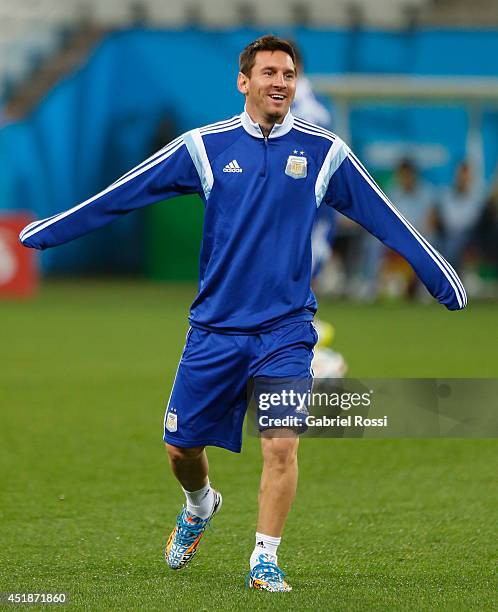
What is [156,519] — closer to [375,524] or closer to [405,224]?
[375,524]

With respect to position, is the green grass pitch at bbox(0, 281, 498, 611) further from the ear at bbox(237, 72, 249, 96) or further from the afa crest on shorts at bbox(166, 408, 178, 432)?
the ear at bbox(237, 72, 249, 96)

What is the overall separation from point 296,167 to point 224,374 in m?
0.85

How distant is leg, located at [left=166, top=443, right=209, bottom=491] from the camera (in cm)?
573

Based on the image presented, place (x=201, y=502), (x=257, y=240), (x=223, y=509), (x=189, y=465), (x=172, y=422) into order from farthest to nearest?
(x=223, y=509) → (x=201, y=502) → (x=189, y=465) → (x=172, y=422) → (x=257, y=240)

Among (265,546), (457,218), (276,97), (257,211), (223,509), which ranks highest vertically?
(276,97)

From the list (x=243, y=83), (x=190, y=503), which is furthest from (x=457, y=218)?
(x=243, y=83)

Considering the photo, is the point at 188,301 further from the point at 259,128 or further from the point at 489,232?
the point at 259,128

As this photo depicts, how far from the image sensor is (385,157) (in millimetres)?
23391

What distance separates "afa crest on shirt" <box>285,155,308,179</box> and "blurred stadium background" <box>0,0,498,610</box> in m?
1.59

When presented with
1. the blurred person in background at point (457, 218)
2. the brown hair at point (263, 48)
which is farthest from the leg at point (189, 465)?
the blurred person in background at point (457, 218)

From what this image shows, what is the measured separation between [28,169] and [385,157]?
683 centimetres

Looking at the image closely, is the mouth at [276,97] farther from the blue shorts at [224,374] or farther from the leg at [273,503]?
the leg at [273,503]

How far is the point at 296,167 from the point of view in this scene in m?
5.54

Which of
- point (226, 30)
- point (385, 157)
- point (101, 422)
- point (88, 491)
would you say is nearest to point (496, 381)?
point (88, 491)
